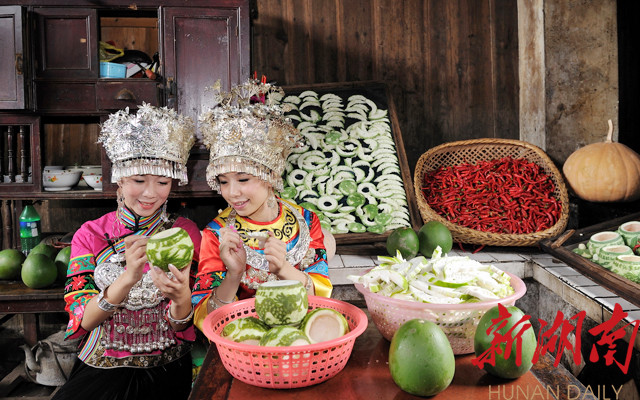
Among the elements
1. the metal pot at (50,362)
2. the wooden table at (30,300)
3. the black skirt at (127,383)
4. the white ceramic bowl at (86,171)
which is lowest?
the metal pot at (50,362)

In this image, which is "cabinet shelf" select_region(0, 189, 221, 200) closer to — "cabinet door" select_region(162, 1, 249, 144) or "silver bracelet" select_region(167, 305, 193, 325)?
"cabinet door" select_region(162, 1, 249, 144)

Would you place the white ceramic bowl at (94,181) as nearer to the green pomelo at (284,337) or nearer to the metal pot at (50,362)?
the metal pot at (50,362)

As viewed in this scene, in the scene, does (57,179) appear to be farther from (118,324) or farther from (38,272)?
(118,324)

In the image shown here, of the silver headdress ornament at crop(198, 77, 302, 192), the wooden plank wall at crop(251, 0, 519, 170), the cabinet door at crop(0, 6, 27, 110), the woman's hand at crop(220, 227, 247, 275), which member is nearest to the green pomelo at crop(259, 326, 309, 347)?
the woman's hand at crop(220, 227, 247, 275)

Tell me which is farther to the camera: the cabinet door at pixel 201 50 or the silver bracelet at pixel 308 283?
the cabinet door at pixel 201 50

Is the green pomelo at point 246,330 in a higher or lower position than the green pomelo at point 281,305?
lower

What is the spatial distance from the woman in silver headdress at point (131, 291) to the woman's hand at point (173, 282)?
142mm

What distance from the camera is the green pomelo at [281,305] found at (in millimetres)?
1308

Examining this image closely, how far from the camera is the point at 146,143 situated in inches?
81.7

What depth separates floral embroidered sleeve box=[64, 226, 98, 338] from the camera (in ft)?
6.61

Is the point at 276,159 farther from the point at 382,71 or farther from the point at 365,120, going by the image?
the point at 382,71

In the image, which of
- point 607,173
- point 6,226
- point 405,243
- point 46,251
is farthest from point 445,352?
point 6,226

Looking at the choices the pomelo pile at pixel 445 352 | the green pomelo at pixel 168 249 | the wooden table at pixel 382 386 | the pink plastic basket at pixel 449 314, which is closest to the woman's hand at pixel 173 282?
the green pomelo at pixel 168 249

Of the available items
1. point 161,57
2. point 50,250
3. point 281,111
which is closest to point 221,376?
point 281,111
